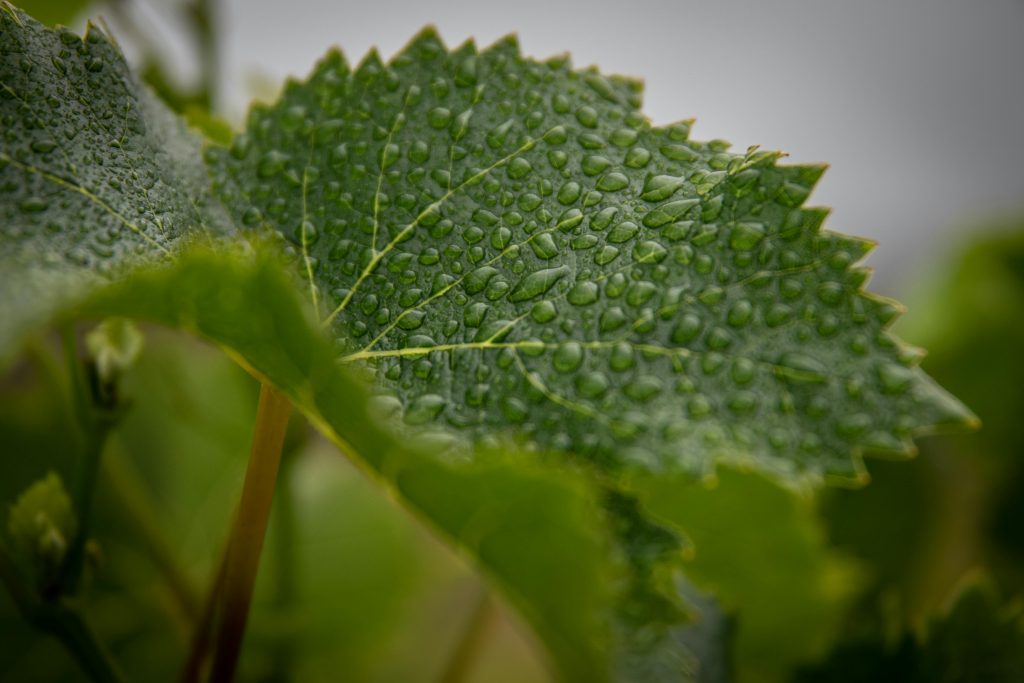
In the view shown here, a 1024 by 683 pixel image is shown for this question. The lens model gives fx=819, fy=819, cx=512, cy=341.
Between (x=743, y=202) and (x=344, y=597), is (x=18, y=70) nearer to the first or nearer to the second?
(x=743, y=202)

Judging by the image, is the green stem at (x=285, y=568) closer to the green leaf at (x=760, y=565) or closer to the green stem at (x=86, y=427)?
the green stem at (x=86, y=427)

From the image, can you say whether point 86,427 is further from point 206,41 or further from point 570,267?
point 206,41

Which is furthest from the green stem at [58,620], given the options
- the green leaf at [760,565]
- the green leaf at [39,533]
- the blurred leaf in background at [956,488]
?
the blurred leaf in background at [956,488]

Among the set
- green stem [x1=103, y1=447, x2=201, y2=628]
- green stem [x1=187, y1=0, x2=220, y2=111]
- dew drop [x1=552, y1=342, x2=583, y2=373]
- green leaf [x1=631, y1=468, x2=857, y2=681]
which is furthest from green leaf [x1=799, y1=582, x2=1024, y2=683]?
green stem [x1=187, y1=0, x2=220, y2=111]

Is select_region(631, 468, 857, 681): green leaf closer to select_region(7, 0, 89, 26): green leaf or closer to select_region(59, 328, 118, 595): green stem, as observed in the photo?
select_region(59, 328, 118, 595): green stem

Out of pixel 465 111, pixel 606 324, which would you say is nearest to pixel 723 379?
pixel 606 324

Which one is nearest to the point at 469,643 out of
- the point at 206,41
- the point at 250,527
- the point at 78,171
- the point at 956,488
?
the point at 250,527
